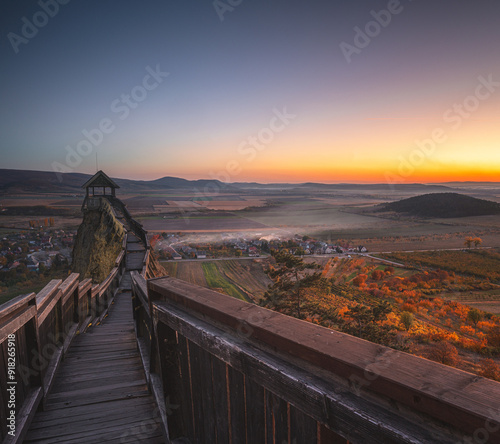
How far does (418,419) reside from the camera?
783 mm

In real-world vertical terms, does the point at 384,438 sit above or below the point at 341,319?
above

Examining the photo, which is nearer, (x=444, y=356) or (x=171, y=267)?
(x=444, y=356)

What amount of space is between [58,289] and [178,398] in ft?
8.93

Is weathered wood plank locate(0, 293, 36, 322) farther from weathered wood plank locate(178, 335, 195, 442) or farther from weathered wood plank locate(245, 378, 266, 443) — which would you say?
weathered wood plank locate(245, 378, 266, 443)

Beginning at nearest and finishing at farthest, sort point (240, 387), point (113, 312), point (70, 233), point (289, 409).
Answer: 1. point (289, 409)
2. point (240, 387)
3. point (113, 312)
4. point (70, 233)

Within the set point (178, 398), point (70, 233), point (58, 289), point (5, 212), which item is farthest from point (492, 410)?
point (5, 212)

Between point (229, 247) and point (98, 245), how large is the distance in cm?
5179

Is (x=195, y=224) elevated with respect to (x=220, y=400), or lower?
lower

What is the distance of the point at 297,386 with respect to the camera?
3.54 ft

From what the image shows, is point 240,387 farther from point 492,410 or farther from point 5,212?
point 5,212

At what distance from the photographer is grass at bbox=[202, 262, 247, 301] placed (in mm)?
31884

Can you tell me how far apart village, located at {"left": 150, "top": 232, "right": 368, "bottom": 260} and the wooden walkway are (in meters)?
49.8

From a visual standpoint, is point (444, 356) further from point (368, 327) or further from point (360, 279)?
point (360, 279)

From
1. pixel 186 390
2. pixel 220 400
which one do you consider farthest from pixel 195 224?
pixel 220 400
